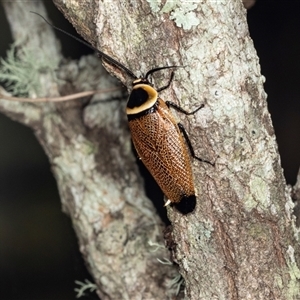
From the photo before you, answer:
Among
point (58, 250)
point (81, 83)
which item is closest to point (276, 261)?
point (81, 83)

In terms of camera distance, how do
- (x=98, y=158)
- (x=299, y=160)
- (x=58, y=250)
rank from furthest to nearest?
(x=58, y=250)
(x=299, y=160)
(x=98, y=158)

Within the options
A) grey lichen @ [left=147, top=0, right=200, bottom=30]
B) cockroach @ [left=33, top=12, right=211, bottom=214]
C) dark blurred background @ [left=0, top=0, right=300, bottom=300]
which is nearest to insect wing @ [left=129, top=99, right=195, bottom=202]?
cockroach @ [left=33, top=12, right=211, bottom=214]

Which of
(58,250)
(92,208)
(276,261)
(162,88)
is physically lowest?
(58,250)

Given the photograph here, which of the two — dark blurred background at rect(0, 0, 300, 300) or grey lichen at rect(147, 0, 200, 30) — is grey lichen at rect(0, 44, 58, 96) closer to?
dark blurred background at rect(0, 0, 300, 300)

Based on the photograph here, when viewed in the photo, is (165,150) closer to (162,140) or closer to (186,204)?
(162,140)

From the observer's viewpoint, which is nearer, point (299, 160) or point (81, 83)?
point (81, 83)

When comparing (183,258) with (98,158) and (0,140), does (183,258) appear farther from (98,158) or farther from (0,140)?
(0,140)

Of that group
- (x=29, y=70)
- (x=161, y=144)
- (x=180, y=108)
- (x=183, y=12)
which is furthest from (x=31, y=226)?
(x=183, y=12)

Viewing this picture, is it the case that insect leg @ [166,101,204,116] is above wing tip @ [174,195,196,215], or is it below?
above
